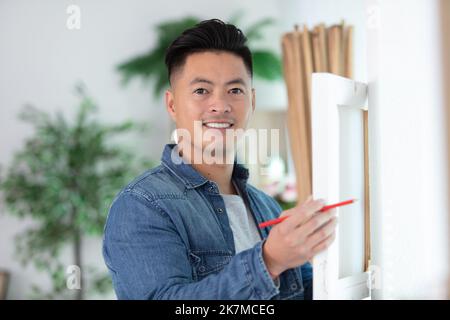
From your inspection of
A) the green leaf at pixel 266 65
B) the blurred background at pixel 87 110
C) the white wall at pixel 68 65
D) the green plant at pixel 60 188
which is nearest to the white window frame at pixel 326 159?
the blurred background at pixel 87 110

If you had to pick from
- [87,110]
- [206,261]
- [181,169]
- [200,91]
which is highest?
[87,110]

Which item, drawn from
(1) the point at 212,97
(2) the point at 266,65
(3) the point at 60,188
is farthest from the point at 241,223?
(2) the point at 266,65

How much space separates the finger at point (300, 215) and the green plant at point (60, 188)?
1.61 m

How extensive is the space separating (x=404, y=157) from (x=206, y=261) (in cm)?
28

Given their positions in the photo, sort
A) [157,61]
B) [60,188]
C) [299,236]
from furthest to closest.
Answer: [157,61] → [60,188] → [299,236]

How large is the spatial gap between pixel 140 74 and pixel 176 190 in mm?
1713

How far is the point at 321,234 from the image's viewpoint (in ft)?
1.88

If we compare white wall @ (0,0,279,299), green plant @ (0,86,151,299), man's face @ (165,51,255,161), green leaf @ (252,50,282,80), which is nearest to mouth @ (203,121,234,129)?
man's face @ (165,51,255,161)

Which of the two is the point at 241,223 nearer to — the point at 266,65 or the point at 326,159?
the point at 326,159

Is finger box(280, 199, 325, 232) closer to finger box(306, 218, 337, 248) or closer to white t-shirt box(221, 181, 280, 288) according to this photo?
finger box(306, 218, 337, 248)

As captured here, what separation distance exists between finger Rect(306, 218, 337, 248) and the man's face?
8.4 inches

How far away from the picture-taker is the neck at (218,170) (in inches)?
30.5
